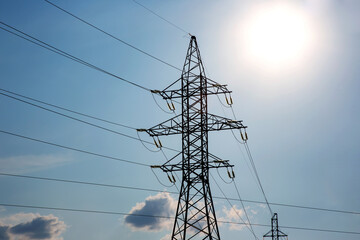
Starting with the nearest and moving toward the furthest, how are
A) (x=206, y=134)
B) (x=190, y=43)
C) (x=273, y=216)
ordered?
(x=206, y=134), (x=190, y=43), (x=273, y=216)

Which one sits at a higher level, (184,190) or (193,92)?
(193,92)

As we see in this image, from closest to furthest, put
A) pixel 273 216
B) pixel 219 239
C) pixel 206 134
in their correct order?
pixel 219 239
pixel 206 134
pixel 273 216

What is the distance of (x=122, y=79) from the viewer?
98.1ft

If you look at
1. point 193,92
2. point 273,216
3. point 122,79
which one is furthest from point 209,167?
point 273,216

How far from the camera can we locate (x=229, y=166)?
2970cm

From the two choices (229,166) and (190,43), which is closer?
(229,166)

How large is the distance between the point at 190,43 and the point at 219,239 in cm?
1535

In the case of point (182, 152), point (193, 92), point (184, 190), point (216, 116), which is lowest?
point (184, 190)

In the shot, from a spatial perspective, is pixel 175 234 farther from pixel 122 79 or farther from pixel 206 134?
pixel 122 79

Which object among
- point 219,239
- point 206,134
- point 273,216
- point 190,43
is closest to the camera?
point 219,239

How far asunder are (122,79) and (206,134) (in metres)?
7.17

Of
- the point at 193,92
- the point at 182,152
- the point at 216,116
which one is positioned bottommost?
the point at 182,152

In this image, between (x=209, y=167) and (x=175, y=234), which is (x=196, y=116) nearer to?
(x=209, y=167)

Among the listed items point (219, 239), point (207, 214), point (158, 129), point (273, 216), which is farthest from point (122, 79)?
point (273, 216)
